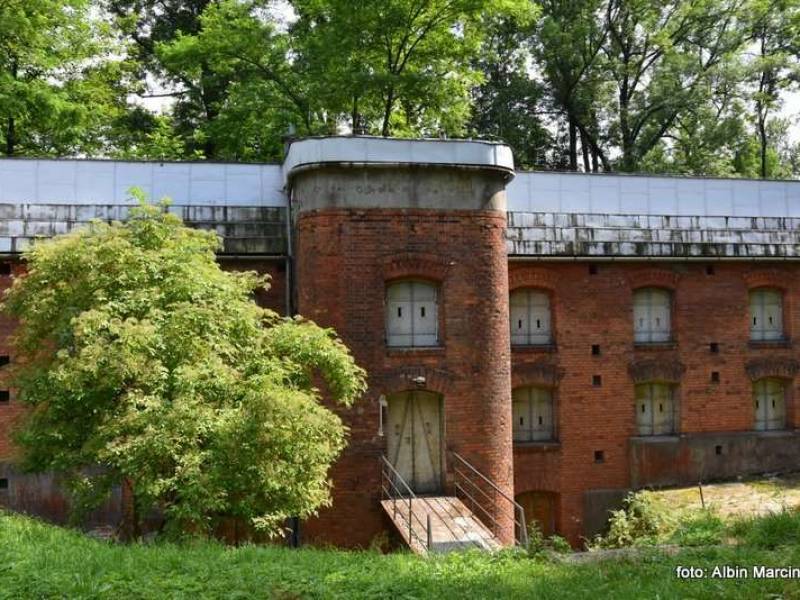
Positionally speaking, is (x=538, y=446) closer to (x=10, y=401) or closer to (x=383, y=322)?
(x=383, y=322)

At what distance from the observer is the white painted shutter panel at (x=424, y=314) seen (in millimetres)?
13578

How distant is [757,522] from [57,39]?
21283mm

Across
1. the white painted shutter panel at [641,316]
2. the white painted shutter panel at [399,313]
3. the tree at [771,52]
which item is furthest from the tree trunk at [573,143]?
the white painted shutter panel at [399,313]

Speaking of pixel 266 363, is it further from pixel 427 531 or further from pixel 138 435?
pixel 427 531

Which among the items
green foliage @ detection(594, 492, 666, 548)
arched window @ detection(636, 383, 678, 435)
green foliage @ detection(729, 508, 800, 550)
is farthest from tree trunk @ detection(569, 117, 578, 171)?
green foliage @ detection(729, 508, 800, 550)

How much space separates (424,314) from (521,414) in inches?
145

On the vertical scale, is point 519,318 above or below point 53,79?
below

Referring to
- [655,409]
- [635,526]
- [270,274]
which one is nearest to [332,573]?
[270,274]

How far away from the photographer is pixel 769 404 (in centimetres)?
1742

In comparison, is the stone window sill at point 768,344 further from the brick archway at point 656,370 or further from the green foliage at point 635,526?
the green foliage at point 635,526

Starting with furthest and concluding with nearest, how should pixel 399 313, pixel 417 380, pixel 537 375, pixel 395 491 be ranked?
pixel 537 375 → pixel 399 313 → pixel 417 380 → pixel 395 491

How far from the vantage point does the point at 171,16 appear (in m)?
27.5

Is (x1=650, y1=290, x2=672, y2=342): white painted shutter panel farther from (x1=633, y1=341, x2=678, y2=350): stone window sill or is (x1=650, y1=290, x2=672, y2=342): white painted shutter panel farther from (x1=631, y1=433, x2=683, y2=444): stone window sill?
(x1=631, y1=433, x2=683, y2=444): stone window sill

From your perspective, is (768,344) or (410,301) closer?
(410,301)
